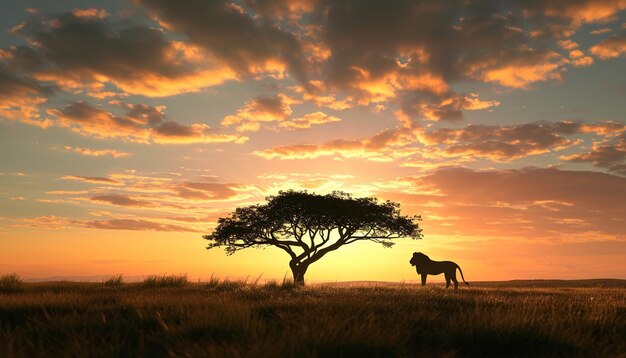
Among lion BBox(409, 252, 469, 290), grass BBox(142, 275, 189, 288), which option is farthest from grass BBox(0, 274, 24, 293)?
lion BBox(409, 252, 469, 290)

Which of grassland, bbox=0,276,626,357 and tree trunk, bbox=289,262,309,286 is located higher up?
tree trunk, bbox=289,262,309,286

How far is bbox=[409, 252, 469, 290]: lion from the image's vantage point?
91.0 ft

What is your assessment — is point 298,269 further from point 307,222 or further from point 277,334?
point 277,334

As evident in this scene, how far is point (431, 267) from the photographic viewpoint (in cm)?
2823

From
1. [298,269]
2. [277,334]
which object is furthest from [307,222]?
[277,334]

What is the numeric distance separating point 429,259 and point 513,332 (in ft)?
70.0

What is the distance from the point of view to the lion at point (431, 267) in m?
27.7

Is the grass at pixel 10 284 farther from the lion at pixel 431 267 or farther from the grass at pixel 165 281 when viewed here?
the lion at pixel 431 267

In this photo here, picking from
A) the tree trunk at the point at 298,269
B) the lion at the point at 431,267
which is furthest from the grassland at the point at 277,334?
the tree trunk at the point at 298,269

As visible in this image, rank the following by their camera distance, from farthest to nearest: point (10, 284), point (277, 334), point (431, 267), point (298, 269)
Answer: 1. point (298, 269)
2. point (431, 267)
3. point (10, 284)
4. point (277, 334)

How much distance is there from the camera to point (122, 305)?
9945mm

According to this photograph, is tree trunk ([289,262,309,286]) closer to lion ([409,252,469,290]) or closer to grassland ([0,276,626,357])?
lion ([409,252,469,290])

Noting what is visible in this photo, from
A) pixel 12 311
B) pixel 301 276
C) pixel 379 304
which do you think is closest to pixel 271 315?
pixel 379 304

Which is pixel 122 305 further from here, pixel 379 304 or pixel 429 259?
pixel 429 259
